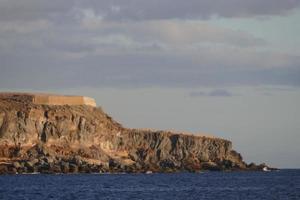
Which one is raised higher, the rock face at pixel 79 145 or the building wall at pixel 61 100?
the building wall at pixel 61 100

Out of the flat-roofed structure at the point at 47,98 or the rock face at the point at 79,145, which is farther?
the flat-roofed structure at the point at 47,98

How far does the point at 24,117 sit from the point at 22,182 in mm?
45312

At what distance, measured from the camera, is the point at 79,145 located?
172375mm

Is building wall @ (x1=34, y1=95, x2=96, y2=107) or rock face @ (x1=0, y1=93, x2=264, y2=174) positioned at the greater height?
building wall @ (x1=34, y1=95, x2=96, y2=107)

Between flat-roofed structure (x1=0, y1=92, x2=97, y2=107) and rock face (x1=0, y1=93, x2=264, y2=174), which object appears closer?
rock face (x1=0, y1=93, x2=264, y2=174)

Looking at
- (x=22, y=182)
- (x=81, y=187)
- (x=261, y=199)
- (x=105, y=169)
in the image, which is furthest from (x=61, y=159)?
(x=261, y=199)

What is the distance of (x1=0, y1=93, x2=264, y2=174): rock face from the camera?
162500mm

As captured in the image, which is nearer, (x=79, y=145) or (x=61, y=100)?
(x=79, y=145)

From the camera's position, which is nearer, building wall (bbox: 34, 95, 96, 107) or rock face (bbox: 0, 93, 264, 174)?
rock face (bbox: 0, 93, 264, 174)

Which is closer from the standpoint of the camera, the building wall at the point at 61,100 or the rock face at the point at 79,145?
the rock face at the point at 79,145

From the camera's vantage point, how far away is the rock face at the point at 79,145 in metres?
162

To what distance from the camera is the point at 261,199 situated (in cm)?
8938

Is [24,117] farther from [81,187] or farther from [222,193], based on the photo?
[222,193]

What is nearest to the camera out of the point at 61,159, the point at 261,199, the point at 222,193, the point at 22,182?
the point at 261,199
